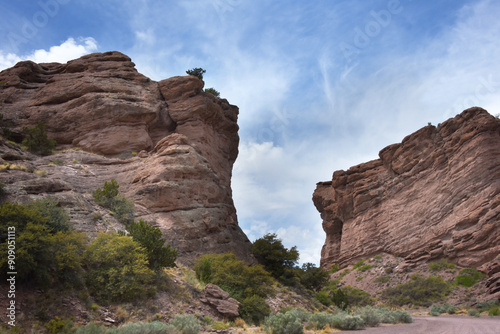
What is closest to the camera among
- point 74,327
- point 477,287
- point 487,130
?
point 74,327

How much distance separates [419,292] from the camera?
3709 centimetres

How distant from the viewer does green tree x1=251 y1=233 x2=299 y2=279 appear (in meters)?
33.9

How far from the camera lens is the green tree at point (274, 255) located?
3394 centimetres

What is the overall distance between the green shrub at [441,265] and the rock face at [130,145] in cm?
2264

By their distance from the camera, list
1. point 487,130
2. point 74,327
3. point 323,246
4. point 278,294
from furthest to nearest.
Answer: point 323,246 < point 487,130 < point 278,294 < point 74,327

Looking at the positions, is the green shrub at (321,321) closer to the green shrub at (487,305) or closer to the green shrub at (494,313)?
the green shrub at (494,313)

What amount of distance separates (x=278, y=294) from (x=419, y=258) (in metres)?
24.3

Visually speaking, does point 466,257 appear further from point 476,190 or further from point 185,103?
point 185,103

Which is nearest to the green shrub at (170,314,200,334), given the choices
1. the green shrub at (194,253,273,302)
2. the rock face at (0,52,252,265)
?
the green shrub at (194,253,273,302)

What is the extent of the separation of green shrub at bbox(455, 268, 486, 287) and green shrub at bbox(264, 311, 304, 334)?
1113 inches

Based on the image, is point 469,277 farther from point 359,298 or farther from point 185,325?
point 185,325

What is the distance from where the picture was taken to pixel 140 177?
106 ft

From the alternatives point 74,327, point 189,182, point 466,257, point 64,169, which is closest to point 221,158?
point 189,182

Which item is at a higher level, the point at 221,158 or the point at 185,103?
the point at 185,103
